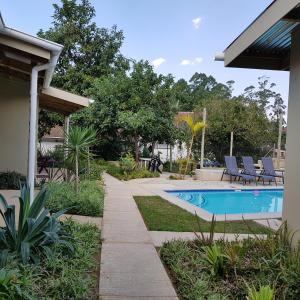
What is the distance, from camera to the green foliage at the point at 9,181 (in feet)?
33.9

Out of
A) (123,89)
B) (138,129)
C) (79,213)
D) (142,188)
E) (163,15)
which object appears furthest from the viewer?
(163,15)

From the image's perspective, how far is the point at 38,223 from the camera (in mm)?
4691

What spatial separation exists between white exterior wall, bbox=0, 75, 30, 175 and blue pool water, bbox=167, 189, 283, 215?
17.3 ft

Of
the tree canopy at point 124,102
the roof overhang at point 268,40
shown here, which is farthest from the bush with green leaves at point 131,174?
the roof overhang at point 268,40

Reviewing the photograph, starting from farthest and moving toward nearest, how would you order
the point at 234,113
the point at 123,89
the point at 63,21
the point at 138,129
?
the point at 63,21
the point at 234,113
the point at 123,89
the point at 138,129

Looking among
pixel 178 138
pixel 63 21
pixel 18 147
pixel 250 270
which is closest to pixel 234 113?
pixel 178 138

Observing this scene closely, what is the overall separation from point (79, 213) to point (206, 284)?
440 centimetres

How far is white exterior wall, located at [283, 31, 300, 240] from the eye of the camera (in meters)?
4.95

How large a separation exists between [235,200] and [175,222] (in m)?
6.68

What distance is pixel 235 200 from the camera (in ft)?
46.4

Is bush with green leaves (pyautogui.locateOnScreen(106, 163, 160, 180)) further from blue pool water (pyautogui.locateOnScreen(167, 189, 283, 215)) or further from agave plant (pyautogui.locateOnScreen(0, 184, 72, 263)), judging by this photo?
agave plant (pyautogui.locateOnScreen(0, 184, 72, 263))

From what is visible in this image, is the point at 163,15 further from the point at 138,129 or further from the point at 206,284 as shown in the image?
the point at 206,284

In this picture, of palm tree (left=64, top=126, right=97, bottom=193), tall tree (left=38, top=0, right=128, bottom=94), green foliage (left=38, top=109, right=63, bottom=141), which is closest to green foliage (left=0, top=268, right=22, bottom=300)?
palm tree (left=64, top=126, right=97, bottom=193)

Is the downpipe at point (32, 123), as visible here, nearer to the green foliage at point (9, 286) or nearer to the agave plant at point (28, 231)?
the agave plant at point (28, 231)
